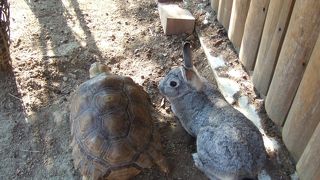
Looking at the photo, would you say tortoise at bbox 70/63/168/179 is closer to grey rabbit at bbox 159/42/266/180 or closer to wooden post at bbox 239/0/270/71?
grey rabbit at bbox 159/42/266/180

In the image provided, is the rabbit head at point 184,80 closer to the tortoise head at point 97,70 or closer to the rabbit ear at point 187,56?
the rabbit ear at point 187,56

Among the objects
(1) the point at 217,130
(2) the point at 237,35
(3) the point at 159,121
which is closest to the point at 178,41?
(2) the point at 237,35

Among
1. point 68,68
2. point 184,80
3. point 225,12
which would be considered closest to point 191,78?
point 184,80

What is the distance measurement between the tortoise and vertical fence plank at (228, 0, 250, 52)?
→ 1.14m

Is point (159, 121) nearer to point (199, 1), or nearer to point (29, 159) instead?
point (29, 159)

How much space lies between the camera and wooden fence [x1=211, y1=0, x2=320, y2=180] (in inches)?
94.3

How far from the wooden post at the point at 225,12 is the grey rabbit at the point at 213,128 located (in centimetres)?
95

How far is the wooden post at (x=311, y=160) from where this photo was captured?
2377 mm

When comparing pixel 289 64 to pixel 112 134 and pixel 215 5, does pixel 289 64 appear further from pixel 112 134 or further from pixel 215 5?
pixel 215 5

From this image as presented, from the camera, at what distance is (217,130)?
2549mm

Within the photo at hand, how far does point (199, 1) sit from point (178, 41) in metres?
0.59

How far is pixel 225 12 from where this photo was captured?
3633 millimetres

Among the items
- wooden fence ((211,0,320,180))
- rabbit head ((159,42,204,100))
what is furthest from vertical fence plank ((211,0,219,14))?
rabbit head ((159,42,204,100))

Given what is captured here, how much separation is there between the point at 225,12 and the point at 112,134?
171cm
